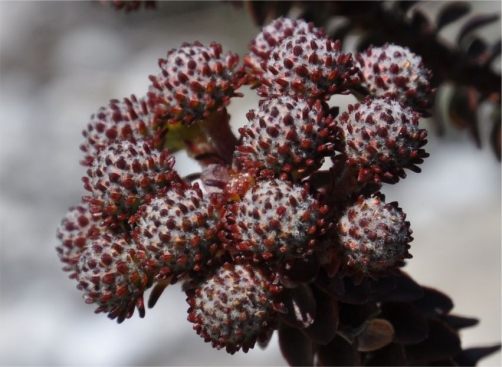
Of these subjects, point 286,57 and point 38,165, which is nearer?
point 286,57

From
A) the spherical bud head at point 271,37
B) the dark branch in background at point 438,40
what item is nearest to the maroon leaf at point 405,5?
the dark branch in background at point 438,40

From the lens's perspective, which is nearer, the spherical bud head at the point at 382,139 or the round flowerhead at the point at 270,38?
the spherical bud head at the point at 382,139

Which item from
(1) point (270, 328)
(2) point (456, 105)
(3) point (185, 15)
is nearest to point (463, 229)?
(2) point (456, 105)

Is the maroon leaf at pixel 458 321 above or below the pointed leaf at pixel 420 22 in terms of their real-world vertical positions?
below

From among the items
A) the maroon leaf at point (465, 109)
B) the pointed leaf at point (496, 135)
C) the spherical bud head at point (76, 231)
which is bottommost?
the spherical bud head at point (76, 231)

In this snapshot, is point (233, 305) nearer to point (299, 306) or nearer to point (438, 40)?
point (299, 306)

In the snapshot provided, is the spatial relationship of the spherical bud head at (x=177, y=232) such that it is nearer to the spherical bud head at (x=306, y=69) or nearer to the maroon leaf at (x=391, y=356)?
the spherical bud head at (x=306, y=69)

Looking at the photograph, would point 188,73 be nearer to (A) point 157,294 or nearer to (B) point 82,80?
(A) point 157,294
